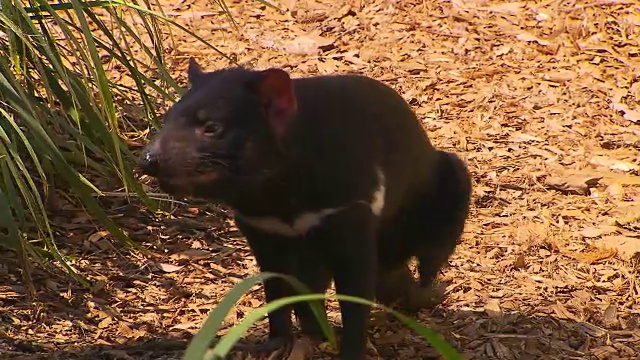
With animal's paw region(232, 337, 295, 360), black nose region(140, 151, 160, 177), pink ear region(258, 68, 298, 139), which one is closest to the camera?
black nose region(140, 151, 160, 177)

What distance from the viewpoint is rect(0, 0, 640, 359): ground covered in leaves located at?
3570 millimetres

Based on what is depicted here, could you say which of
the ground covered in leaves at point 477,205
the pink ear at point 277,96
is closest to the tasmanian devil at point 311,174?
the pink ear at point 277,96

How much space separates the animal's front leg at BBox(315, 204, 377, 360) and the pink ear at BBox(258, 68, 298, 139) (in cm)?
32

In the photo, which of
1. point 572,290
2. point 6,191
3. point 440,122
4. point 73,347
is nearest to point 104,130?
point 6,191

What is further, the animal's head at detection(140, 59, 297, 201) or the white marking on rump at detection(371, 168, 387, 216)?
the white marking on rump at detection(371, 168, 387, 216)

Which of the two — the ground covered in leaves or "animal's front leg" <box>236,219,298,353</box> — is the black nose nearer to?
"animal's front leg" <box>236,219,298,353</box>

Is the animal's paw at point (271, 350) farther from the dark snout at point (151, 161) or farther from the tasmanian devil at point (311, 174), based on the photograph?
the dark snout at point (151, 161)

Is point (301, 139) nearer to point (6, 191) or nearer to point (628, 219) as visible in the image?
point (6, 191)

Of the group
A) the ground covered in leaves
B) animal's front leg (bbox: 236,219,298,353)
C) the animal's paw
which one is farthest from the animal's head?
the ground covered in leaves

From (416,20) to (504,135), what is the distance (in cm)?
122

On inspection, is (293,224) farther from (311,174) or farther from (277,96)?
(277,96)

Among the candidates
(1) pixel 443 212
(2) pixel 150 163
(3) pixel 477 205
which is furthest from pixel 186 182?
(3) pixel 477 205

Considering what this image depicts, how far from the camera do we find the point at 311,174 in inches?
113

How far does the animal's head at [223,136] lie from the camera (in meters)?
2.63
